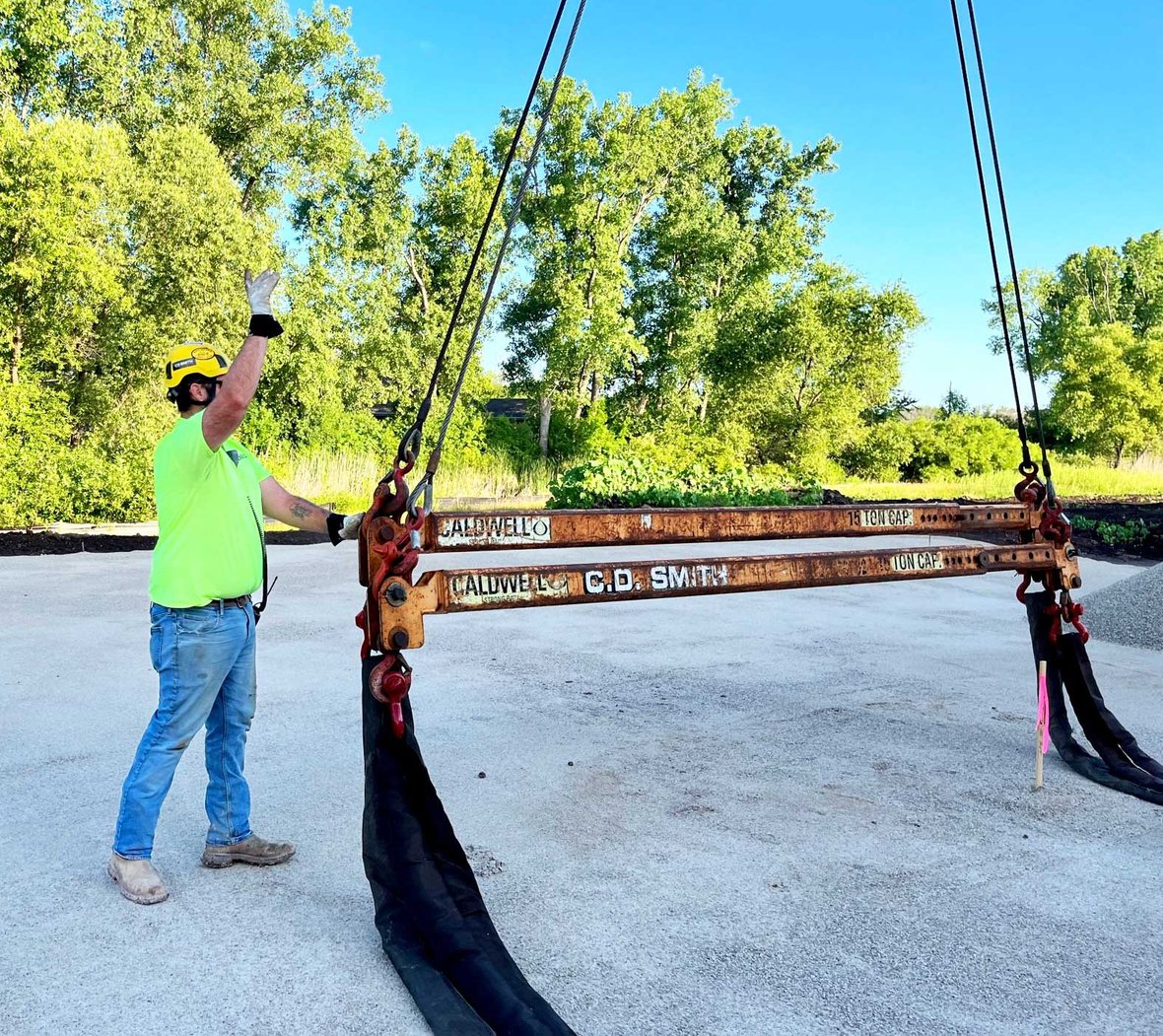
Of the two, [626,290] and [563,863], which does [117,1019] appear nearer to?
[563,863]

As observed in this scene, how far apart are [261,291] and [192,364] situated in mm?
433

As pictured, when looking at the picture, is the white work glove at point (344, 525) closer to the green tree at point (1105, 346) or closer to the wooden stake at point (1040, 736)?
the wooden stake at point (1040, 736)

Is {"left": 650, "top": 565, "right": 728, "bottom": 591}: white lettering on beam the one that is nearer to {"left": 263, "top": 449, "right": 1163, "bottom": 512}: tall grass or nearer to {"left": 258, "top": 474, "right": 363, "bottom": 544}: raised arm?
{"left": 258, "top": 474, "right": 363, "bottom": 544}: raised arm

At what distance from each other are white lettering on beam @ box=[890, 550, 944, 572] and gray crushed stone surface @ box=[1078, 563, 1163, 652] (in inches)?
176

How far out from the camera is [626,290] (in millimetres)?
30688

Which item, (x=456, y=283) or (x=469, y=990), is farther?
(x=456, y=283)

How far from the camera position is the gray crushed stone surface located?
774cm

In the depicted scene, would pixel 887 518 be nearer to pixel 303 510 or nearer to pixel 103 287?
pixel 303 510

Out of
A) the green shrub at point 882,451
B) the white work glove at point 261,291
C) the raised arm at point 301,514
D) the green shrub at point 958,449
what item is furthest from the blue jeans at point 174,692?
the green shrub at point 958,449

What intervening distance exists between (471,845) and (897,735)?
2.50 meters

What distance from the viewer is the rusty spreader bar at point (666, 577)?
296cm

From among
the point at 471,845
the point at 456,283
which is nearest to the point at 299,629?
the point at 471,845

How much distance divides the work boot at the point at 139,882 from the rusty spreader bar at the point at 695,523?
135 cm

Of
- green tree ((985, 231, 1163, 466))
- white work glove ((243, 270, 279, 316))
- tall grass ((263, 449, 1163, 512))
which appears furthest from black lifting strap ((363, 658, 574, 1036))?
green tree ((985, 231, 1163, 466))
